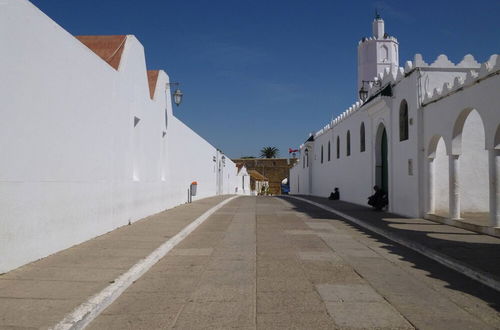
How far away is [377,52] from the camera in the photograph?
39375 mm

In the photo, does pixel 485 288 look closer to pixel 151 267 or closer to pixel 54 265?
pixel 151 267

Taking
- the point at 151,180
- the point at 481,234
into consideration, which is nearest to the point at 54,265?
the point at 151,180

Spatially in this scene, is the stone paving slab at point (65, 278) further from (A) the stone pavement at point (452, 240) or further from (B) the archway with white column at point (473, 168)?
(B) the archway with white column at point (473, 168)

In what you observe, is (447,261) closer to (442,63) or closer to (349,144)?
(442,63)

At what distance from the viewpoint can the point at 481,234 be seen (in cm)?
1101

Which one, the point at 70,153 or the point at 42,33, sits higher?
the point at 42,33

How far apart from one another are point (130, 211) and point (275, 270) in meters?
6.52

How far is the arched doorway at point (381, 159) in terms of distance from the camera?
1912 centimetres

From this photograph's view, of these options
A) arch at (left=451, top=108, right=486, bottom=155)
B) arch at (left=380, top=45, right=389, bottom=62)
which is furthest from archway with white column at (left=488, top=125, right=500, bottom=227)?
arch at (left=380, top=45, right=389, bottom=62)

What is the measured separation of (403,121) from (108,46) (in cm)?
980

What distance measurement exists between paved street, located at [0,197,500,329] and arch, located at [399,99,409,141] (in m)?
6.27

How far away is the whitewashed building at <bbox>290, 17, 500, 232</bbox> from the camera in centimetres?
1088

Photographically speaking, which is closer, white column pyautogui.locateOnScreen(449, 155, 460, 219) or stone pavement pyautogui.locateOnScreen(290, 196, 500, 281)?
stone pavement pyautogui.locateOnScreen(290, 196, 500, 281)

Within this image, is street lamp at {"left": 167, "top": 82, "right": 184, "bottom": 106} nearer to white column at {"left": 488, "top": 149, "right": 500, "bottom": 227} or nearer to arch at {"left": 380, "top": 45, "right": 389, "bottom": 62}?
white column at {"left": 488, "top": 149, "right": 500, "bottom": 227}
